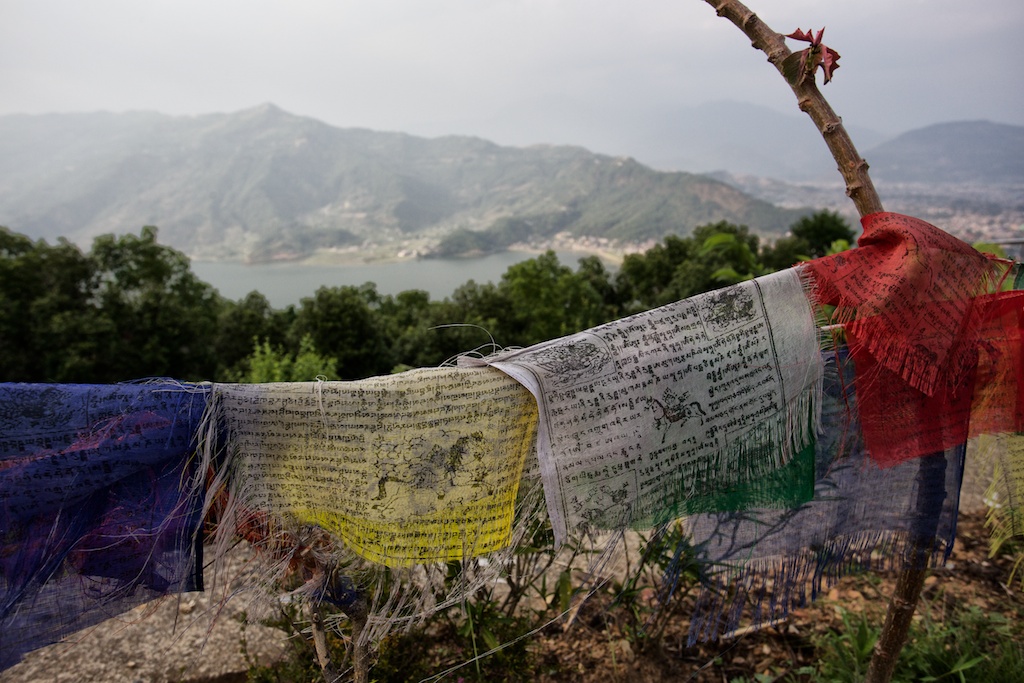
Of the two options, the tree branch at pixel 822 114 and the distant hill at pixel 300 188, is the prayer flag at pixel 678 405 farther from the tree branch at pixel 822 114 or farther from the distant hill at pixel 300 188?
the distant hill at pixel 300 188

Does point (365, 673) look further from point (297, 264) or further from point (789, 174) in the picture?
point (789, 174)

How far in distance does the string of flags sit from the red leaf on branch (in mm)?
362

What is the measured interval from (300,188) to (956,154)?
102938 mm

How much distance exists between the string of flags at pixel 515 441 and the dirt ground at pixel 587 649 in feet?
2.48

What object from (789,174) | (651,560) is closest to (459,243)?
(651,560)

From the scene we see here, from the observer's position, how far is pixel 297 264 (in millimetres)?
61625

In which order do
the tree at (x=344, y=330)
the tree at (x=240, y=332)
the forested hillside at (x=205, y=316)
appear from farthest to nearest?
the tree at (x=240, y=332) < the tree at (x=344, y=330) < the forested hillside at (x=205, y=316)

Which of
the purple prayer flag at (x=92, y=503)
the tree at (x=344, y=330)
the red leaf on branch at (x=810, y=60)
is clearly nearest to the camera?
the purple prayer flag at (x=92, y=503)

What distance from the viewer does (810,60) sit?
1328 millimetres

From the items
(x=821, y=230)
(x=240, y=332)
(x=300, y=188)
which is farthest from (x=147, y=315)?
(x=300, y=188)

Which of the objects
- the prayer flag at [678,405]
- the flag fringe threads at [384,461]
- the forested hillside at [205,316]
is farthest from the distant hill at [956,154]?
the flag fringe threads at [384,461]

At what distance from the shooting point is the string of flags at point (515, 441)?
1.07 m

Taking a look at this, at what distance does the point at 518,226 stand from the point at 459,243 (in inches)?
441

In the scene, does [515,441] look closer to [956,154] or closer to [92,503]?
[92,503]
